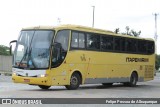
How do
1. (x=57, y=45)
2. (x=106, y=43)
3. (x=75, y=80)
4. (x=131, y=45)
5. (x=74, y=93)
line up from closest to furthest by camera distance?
(x=74, y=93) → (x=57, y=45) → (x=75, y=80) → (x=106, y=43) → (x=131, y=45)

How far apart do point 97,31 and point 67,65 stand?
12.4 ft

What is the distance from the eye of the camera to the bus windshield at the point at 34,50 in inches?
882

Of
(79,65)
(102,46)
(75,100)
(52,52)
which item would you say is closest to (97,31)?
(102,46)

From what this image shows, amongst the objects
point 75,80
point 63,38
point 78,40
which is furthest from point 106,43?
point 63,38

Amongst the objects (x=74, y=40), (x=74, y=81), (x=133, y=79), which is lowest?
(x=133, y=79)

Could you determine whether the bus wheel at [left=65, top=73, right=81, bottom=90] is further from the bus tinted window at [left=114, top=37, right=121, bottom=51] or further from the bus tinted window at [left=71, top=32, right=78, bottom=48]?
the bus tinted window at [left=114, top=37, right=121, bottom=51]

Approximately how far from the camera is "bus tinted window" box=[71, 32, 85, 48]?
23.8m

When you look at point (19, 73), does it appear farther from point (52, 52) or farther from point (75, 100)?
point (75, 100)

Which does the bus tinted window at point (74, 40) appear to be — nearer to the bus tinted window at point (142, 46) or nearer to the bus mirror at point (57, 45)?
the bus mirror at point (57, 45)

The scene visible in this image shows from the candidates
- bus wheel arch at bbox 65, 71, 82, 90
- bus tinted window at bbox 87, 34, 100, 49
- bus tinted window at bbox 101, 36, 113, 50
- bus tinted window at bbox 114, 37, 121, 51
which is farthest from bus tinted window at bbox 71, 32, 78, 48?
bus tinted window at bbox 114, 37, 121, 51

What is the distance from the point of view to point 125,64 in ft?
97.2

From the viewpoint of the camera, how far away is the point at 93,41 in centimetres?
2564

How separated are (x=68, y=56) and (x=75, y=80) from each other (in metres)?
1.37

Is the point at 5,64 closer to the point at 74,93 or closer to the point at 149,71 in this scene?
the point at 149,71
